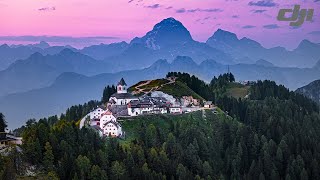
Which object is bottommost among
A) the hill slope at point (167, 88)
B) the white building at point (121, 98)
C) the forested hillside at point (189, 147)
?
the forested hillside at point (189, 147)

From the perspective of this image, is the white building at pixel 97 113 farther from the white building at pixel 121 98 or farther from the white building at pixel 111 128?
the white building at pixel 111 128

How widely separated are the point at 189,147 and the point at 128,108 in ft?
72.6

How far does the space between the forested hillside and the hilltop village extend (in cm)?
343

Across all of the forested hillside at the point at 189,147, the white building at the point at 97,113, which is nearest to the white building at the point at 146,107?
the forested hillside at the point at 189,147

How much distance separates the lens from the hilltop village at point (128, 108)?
359 feet

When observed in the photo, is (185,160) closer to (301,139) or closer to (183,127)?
(183,127)

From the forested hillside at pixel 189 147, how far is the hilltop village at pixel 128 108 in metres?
Answer: 3.43

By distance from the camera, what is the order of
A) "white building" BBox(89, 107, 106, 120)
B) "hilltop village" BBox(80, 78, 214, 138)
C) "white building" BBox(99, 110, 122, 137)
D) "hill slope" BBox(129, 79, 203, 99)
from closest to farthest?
1. "white building" BBox(99, 110, 122, 137)
2. "hilltop village" BBox(80, 78, 214, 138)
3. "white building" BBox(89, 107, 106, 120)
4. "hill slope" BBox(129, 79, 203, 99)

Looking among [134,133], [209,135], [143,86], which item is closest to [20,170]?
[134,133]

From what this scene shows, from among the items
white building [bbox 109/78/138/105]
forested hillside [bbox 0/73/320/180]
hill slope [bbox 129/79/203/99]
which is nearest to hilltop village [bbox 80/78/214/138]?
white building [bbox 109/78/138/105]

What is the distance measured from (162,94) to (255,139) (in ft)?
105

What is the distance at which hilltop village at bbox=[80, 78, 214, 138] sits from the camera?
110 metres

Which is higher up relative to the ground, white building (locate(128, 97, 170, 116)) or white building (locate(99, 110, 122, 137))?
white building (locate(128, 97, 170, 116))

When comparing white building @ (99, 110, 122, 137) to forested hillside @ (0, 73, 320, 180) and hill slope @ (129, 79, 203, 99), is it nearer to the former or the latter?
forested hillside @ (0, 73, 320, 180)
